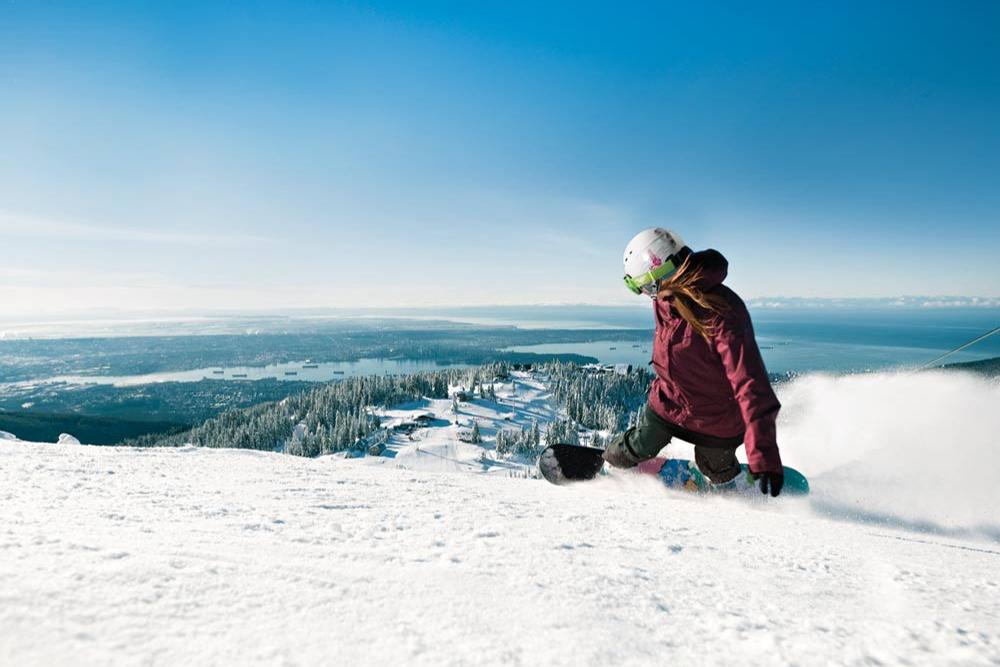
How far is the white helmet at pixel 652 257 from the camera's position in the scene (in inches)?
160

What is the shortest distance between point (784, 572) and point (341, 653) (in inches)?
91.4

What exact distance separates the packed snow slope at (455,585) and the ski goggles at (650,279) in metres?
2.09

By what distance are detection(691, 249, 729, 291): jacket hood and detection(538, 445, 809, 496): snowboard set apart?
88.1 inches

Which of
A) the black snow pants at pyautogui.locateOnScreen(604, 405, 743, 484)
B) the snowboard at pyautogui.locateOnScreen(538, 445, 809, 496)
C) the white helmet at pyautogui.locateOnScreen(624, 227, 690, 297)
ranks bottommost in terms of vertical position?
the snowboard at pyautogui.locateOnScreen(538, 445, 809, 496)

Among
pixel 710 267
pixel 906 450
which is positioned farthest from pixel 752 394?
pixel 906 450

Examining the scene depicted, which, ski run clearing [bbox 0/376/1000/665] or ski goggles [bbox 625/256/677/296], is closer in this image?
ski run clearing [bbox 0/376/1000/665]

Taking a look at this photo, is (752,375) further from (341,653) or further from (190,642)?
(190,642)

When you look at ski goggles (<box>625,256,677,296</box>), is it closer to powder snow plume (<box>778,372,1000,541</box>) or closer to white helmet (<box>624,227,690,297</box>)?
white helmet (<box>624,227,690,297</box>)

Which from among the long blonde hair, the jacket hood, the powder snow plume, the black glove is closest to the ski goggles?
the long blonde hair

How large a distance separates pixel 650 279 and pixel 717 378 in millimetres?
1172

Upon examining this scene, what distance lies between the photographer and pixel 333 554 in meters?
2.20

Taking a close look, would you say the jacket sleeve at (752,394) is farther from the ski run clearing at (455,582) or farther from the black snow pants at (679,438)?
the black snow pants at (679,438)

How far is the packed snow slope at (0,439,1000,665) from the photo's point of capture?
1.33 metres

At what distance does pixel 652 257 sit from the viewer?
4098 millimetres
